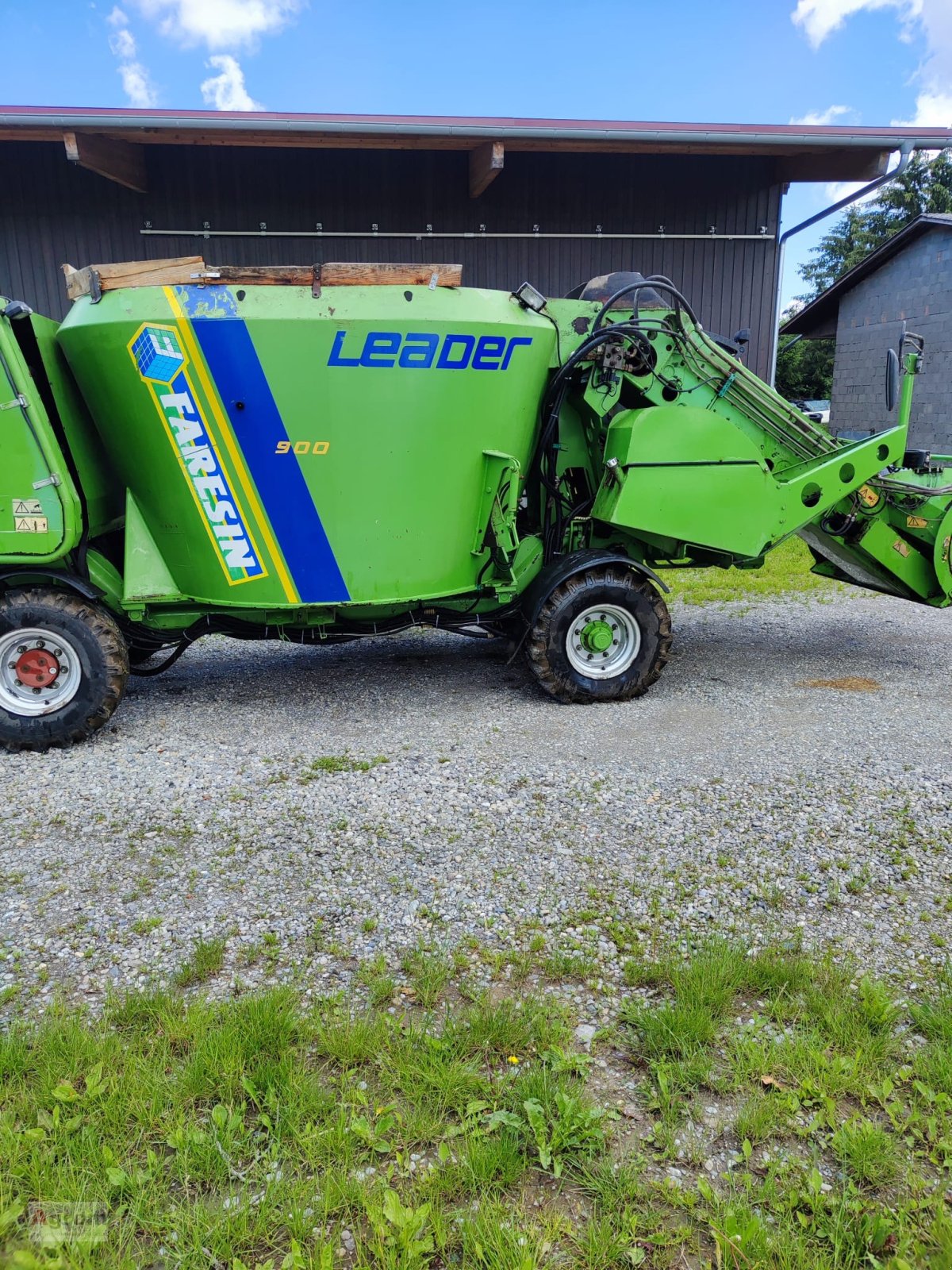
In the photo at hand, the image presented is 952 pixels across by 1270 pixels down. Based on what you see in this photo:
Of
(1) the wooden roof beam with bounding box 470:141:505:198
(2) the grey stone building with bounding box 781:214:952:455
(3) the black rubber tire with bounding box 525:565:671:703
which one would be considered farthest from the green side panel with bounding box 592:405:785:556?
(2) the grey stone building with bounding box 781:214:952:455

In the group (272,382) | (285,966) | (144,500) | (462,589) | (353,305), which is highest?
(353,305)

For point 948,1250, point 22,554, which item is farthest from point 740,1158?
point 22,554

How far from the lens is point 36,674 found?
4617mm

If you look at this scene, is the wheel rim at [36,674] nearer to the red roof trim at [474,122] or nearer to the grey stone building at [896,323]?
the red roof trim at [474,122]

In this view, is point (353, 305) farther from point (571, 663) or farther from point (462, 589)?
point (571, 663)

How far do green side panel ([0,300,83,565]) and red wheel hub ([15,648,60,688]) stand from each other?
0.50 m

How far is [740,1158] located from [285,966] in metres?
1.45

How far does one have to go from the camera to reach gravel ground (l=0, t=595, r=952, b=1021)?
290cm

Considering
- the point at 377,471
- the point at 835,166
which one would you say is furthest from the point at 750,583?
the point at 377,471

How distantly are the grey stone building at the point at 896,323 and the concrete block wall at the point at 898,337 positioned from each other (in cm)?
1

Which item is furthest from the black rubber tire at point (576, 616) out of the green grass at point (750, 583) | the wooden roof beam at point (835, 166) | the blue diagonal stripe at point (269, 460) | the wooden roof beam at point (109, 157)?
the wooden roof beam at point (835, 166)

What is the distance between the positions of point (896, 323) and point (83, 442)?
1478cm

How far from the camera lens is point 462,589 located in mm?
5109

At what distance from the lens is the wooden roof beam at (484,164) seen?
810 cm
